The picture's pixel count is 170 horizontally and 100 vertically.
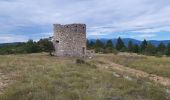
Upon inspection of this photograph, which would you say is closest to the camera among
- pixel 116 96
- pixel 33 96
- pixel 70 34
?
pixel 33 96

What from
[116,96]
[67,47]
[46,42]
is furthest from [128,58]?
[116,96]

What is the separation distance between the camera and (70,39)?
110 feet

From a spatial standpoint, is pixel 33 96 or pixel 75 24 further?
pixel 75 24

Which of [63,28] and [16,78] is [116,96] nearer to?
[16,78]

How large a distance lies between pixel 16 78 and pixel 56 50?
21.9 meters

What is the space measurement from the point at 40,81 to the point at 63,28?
21.6m

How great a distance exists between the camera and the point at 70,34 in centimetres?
3347

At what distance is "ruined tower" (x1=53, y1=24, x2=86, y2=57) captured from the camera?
33500 millimetres

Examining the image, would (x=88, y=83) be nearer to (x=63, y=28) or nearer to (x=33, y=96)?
(x=33, y=96)

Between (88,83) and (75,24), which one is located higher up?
(75,24)

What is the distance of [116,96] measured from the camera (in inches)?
392

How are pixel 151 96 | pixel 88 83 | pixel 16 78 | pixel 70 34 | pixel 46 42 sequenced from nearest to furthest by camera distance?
pixel 151 96
pixel 88 83
pixel 16 78
pixel 70 34
pixel 46 42

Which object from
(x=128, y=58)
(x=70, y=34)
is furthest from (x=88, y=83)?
(x=128, y=58)

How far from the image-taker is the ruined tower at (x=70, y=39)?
1319 inches
